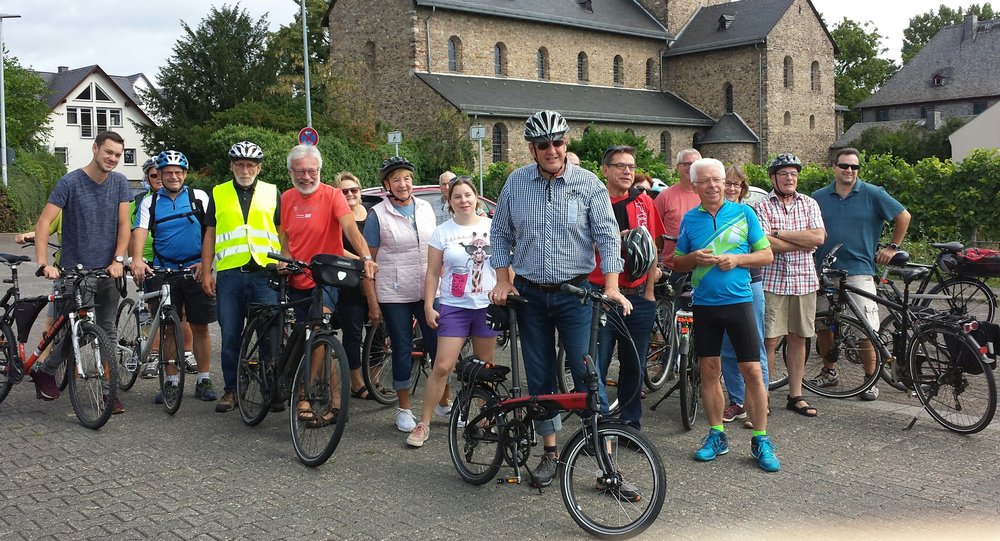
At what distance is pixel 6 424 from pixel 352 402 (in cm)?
254

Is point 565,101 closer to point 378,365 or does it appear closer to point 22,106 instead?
point 22,106

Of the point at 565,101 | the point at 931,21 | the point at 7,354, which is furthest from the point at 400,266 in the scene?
the point at 931,21

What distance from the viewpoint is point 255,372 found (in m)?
6.91

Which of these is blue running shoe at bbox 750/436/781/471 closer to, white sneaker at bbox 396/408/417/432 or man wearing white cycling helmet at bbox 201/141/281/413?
white sneaker at bbox 396/408/417/432

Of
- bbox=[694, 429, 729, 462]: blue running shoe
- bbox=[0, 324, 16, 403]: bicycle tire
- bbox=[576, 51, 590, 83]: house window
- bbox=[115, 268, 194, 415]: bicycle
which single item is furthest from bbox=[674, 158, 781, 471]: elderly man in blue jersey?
bbox=[576, 51, 590, 83]: house window

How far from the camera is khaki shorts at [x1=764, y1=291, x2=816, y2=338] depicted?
7301 mm

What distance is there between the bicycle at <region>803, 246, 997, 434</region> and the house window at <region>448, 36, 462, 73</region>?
41.0 m

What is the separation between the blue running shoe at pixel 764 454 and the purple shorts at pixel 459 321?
6.03ft

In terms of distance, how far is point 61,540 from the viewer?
4699mm

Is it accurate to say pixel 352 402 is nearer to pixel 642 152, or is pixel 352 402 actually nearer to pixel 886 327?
pixel 886 327

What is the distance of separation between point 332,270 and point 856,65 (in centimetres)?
8151

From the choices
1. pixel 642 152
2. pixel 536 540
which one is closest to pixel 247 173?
pixel 536 540

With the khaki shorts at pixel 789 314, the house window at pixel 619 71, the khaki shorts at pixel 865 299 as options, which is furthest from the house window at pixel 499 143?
the khaki shorts at pixel 789 314

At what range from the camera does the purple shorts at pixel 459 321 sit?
6.16 m
